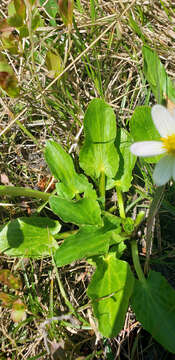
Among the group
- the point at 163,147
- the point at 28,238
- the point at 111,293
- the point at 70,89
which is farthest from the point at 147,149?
the point at 70,89

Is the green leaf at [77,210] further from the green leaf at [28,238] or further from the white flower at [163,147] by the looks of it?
the white flower at [163,147]

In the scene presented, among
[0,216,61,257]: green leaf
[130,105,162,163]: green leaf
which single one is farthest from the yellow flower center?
[0,216,61,257]: green leaf

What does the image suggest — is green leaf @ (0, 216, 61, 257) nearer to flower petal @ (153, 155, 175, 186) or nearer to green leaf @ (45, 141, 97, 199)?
green leaf @ (45, 141, 97, 199)

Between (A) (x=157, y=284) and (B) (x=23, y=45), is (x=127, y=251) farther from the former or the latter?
(B) (x=23, y=45)

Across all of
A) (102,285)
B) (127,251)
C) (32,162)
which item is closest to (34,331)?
(102,285)

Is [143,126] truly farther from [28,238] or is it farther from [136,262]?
[28,238]
